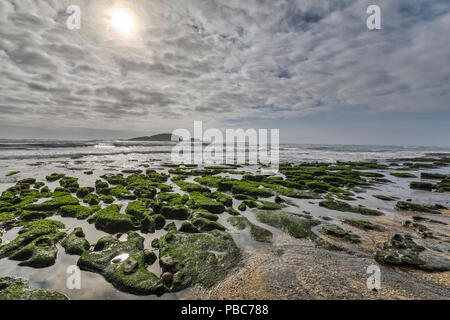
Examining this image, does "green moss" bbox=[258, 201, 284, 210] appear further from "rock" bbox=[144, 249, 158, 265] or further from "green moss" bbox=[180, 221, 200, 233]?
"rock" bbox=[144, 249, 158, 265]

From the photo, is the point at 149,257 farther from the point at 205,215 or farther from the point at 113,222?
the point at 205,215

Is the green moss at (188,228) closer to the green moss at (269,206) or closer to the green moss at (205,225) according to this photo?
the green moss at (205,225)

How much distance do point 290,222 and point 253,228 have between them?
2.09 meters

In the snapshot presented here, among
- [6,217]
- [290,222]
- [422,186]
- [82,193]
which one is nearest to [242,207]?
[290,222]

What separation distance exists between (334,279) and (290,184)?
13907 millimetres

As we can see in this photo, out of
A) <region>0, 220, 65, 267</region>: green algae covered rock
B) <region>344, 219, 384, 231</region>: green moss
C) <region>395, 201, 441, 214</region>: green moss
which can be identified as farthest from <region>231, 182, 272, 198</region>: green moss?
<region>0, 220, 65, 267</region>: green algae covered rock

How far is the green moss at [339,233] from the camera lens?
849 cm

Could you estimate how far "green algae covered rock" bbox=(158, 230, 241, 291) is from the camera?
593 cm

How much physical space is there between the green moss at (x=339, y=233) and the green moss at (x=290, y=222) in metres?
0.60

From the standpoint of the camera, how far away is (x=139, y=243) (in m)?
7.48

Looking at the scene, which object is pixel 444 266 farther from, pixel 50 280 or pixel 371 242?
pixel 50 280

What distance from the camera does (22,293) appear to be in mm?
5020
